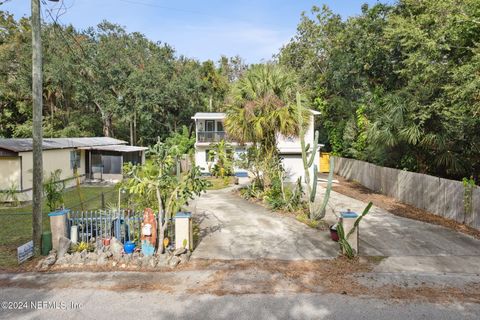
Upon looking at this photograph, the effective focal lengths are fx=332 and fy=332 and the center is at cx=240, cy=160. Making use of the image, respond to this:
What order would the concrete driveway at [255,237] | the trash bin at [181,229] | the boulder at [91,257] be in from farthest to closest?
the concrete driveway at [255,237] < the trash bin at [181,229] < the boulder at [91,257]

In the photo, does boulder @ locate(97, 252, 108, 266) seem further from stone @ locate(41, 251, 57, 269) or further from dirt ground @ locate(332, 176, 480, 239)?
dirt ground @ locate(332, 176, 480, 239)

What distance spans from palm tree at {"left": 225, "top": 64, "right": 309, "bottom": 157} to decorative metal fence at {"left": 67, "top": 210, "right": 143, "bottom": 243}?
7301mm

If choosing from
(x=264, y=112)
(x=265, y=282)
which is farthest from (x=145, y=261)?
(x=264, y=112)

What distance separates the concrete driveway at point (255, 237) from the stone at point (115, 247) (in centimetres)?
178

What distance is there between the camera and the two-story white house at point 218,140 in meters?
24.0

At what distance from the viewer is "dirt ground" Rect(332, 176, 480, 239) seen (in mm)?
10960

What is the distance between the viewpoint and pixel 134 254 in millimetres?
7961

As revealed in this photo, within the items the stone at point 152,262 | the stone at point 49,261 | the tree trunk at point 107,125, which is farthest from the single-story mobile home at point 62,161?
the tree trunk at point 107,125

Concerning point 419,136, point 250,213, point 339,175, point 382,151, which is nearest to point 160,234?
point 250,213

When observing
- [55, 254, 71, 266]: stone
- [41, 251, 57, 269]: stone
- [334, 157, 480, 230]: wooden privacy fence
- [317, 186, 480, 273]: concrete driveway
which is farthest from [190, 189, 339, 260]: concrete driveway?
[334, 157, 480, 230]: wooden privacy fence

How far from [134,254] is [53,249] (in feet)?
7.14

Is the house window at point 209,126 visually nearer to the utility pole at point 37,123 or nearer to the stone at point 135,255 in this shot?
the utility pole at point 37,123

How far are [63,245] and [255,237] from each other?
17.0 ft

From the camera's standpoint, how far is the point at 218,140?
27.0 m
